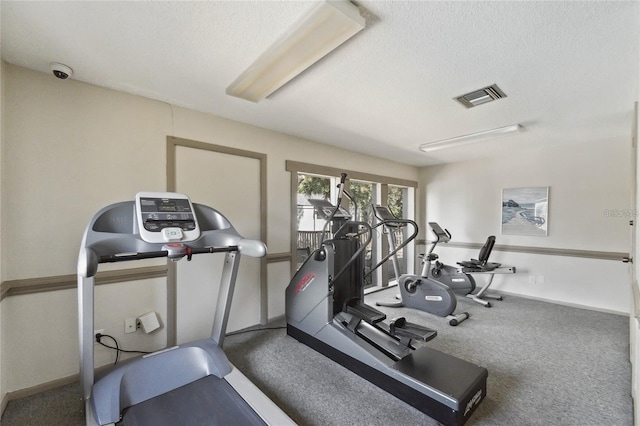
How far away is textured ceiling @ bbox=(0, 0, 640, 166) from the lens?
1.47 metres

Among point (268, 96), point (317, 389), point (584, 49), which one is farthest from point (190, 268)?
point (584, 49)

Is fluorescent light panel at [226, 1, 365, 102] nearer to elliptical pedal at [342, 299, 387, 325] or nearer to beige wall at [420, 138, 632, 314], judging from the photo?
elliptical pedal at [342, 299, 387, 325]

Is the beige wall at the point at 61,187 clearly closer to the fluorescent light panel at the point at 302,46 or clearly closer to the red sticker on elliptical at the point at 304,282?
the fluorescent light panel at the point at 302,46

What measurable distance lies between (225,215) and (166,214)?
1.01 metres

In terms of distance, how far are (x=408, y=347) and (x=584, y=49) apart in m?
2.45

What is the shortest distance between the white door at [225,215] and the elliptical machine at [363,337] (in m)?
0.57

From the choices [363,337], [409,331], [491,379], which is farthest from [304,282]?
[491,379]

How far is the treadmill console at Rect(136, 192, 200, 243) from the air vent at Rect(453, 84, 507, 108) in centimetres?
258

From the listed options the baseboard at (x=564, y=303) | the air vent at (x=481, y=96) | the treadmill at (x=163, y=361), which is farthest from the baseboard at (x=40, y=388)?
the baseboard at (x=564, y=303)

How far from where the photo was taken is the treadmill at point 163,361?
1.70m

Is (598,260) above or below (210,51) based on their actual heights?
below

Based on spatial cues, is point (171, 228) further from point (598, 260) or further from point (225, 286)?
point (598, 260)

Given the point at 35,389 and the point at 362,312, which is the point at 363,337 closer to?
the point at 362,312

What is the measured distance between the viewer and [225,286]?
252 cm
